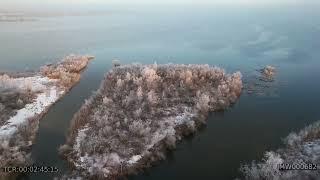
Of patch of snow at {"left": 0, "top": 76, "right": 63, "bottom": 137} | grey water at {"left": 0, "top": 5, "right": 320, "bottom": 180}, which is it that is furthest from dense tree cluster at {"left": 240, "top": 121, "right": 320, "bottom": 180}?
patch of snow at {"left": 0, "top": 76, "right": 63, "bottom": 137}

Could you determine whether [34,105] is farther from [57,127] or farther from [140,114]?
[140,114]

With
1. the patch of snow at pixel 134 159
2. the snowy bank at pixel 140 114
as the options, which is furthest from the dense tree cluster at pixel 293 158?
the patch of snow at pixel 134 159

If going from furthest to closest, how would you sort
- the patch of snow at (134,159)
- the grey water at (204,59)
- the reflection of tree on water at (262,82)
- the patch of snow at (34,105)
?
the reflection of tree on water at (262,82) → the patch of snow at (34,105) → the grey water at (204,59) → the patch of snow at (134,159)

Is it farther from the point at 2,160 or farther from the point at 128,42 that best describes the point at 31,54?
the point at 2,160

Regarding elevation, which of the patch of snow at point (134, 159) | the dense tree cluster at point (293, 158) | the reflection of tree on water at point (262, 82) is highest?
the reflection of tree on water at point (262, 82)

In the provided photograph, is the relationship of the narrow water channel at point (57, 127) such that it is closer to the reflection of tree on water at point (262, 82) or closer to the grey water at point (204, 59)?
the grey water at point (204, 59)

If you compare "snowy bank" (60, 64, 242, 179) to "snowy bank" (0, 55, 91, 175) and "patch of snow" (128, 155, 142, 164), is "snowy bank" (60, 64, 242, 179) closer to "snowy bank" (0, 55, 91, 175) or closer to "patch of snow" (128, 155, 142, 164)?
"patch of snow" (128, 155, 142, 164)
